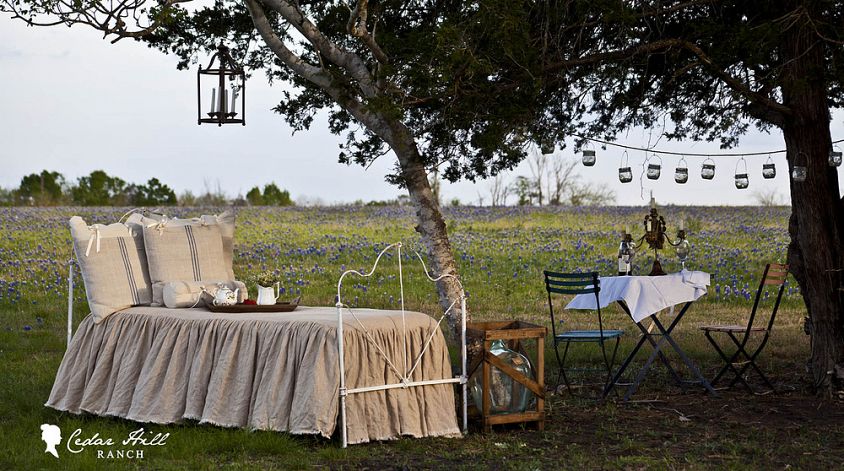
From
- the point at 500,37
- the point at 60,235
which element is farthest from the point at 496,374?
the point at 60,235

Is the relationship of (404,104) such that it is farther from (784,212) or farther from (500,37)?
(784,212)

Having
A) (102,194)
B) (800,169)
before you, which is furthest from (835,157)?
(102,194)

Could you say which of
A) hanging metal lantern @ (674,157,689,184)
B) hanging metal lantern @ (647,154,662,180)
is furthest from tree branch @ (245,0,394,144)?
hanging metal lantern @ (674,157,689,184)

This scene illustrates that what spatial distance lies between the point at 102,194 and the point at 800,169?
2181cm

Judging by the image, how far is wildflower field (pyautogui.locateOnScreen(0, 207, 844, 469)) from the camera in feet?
18.1

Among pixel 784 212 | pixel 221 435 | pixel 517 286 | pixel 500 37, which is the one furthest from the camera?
pixel 784 212

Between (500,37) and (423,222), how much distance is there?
168 centimetres

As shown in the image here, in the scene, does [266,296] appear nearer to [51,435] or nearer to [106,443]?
[106,443]

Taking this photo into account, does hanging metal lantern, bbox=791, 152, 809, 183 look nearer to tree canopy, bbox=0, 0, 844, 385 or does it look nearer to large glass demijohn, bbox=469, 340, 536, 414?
tree canopy, bbox=0, 0, 844, 385

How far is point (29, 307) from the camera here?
12.0 m

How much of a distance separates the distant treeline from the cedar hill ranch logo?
737 inches

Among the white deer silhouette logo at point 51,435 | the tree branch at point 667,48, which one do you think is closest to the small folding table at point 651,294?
the tree branch at point 667,48

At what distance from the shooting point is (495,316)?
11453 millimetres

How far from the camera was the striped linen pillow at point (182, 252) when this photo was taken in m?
6.92
